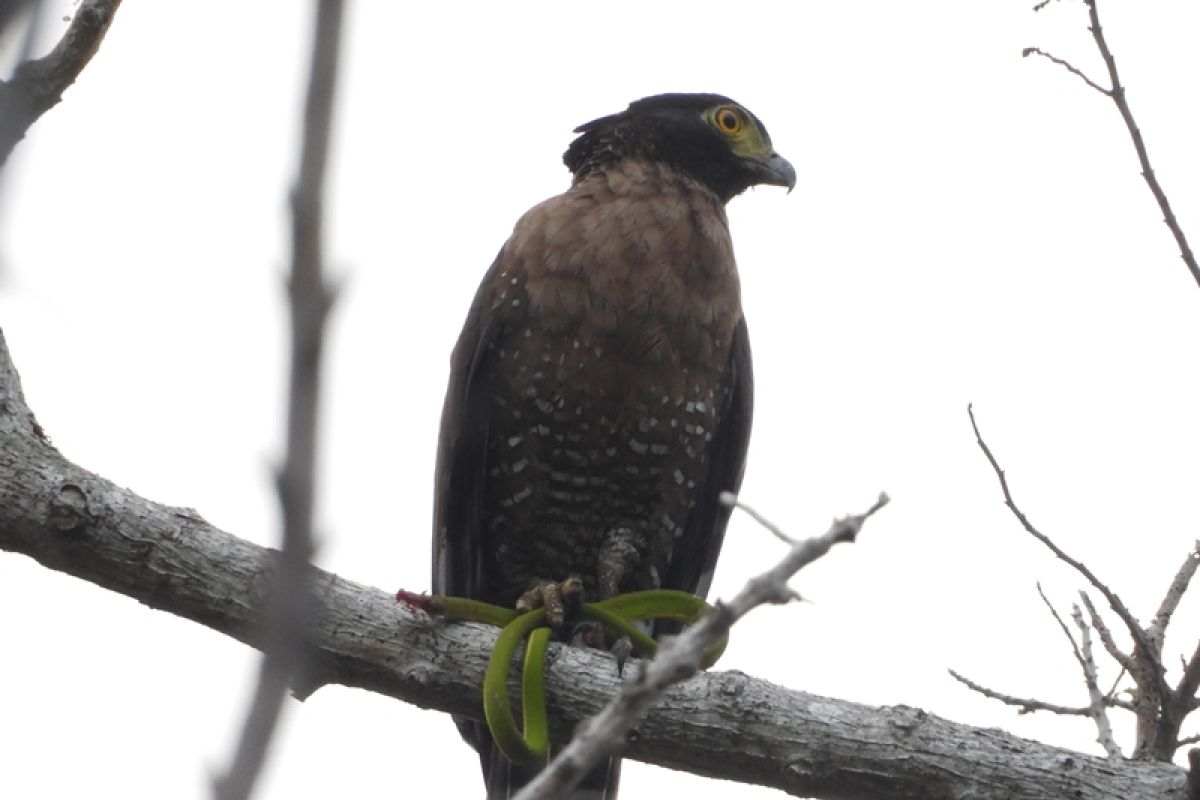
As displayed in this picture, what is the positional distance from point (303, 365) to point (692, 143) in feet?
16.6

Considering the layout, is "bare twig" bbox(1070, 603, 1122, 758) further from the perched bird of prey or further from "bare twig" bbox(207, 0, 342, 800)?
"bare twig" bbox(207, 0, 342, 800)

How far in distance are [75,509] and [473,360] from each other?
1.85m

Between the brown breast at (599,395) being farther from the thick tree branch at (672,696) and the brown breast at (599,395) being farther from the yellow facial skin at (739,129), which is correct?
the thick tree branch at (672,696)

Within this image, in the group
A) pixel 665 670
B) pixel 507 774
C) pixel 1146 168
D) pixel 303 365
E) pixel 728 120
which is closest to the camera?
pixel 303 365

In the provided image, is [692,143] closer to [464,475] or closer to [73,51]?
[464,475]

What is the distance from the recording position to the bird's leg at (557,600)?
4262 mm

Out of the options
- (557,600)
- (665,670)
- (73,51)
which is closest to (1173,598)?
(557,600)

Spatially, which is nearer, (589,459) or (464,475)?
(589,459)

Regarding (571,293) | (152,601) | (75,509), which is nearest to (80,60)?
(75,509)

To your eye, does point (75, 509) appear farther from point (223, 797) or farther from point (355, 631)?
point (223, 797)

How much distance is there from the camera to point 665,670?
189cm

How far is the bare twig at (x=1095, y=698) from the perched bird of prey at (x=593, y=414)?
1499 millimetres

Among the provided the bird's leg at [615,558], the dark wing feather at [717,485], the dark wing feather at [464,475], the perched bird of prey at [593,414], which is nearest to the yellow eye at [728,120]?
the perched bird of prey at [593,414]

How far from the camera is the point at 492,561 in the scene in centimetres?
523
